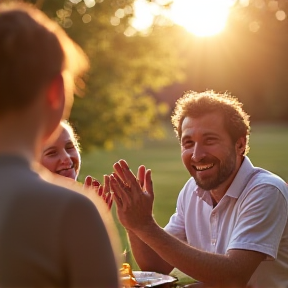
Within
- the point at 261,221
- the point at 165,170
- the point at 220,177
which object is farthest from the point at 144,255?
the point at 165,170

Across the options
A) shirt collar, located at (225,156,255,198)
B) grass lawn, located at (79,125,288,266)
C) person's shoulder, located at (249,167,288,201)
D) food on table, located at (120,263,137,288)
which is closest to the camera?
food on table, located at (120,263,137,288)

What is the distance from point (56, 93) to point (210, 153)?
2.26 metres

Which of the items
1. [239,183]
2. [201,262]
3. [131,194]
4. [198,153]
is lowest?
[201,262]

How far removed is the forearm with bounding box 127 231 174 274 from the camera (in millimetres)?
3451

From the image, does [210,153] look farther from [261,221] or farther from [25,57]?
[25,57]

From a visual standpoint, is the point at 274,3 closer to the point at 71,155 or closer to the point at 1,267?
the point at 71,155

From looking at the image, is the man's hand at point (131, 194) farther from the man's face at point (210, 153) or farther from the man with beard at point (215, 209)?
the man's face at point (210, 153)

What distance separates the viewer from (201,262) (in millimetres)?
3018

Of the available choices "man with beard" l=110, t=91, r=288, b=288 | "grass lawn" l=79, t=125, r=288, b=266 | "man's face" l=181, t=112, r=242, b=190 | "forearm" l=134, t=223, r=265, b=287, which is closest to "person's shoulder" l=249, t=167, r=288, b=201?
"man with beard" l=110, t=91, r=288, b=288

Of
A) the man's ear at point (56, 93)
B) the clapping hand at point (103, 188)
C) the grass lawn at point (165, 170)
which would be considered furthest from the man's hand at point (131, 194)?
the grass lawn at point (165, 170)

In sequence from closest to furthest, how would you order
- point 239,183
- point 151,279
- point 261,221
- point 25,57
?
point 25,57 → point 151,279 → point 261,221 → point 239,183

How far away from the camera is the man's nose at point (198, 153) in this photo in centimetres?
342

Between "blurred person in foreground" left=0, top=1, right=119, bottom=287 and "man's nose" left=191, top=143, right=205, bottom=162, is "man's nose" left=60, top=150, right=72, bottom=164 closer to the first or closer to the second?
"man's nose" left=191, top=143, right=205, bottom=162

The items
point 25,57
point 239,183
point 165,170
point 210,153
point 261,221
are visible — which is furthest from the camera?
point 165,170
